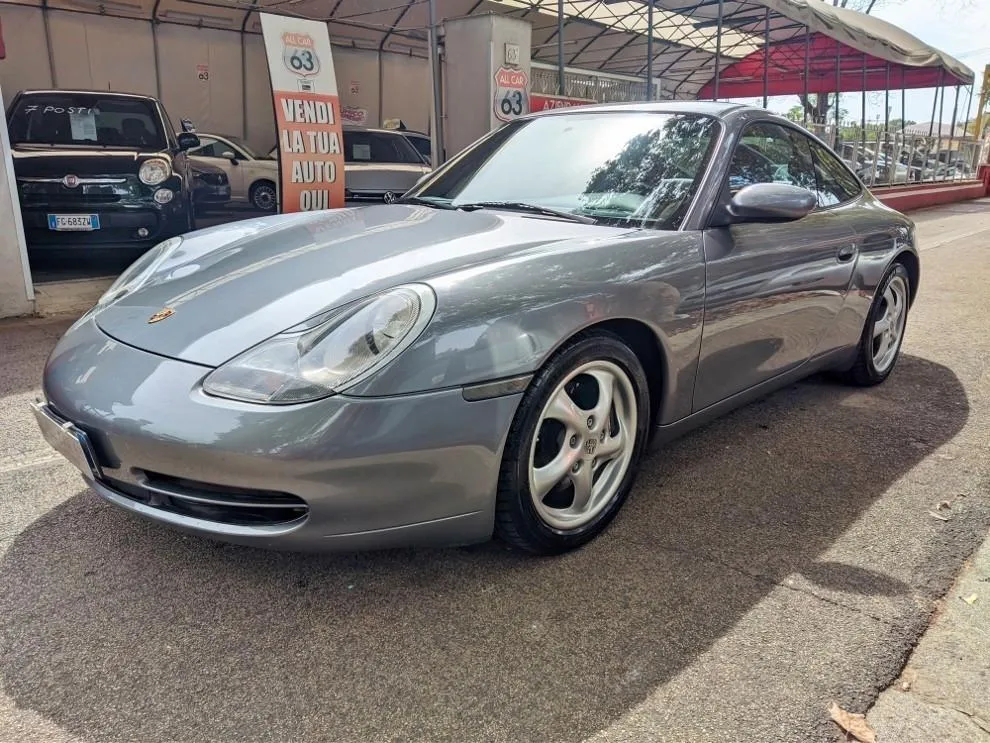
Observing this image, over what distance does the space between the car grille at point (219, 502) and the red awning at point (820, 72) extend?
1800 centimetres

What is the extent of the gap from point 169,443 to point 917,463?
2.82 m

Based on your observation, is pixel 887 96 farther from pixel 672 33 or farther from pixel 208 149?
pixel 208 149

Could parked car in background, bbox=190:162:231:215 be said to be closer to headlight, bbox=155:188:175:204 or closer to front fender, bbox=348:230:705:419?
headlight, bbox=155:188:175:204

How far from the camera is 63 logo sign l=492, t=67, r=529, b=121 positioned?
807 centimetres

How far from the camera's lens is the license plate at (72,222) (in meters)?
6.30

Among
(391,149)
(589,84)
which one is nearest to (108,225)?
(589,84)

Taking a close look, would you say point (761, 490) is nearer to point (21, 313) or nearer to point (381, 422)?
point (381, 422)

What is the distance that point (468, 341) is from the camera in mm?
1988

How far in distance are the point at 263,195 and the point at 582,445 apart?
1161 centimetres

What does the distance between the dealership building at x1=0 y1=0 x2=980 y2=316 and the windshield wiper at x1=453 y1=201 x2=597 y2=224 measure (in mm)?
3885

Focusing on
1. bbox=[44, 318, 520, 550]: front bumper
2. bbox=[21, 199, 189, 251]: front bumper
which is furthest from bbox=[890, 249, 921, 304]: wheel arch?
bbox=[21, 199, 189, 251]: front bumper

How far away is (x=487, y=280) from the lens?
83.2 inches

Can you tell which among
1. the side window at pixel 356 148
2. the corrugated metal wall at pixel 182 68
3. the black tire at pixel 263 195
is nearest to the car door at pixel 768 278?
the side window at pixel 356 148

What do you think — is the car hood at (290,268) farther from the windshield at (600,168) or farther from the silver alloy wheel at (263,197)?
the silver alloy wheel at (263,197)
